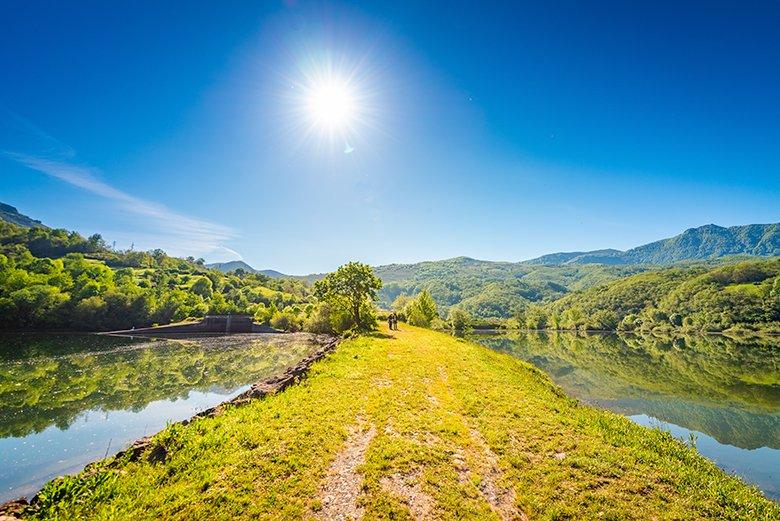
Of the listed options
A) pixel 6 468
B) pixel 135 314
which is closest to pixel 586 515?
pixel 6 468

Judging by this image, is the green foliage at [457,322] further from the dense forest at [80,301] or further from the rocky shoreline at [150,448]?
the rocky shoreline at [150,448]

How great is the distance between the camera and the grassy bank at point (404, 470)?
10.8 meters

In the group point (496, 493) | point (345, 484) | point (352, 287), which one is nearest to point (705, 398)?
point (496, 493)

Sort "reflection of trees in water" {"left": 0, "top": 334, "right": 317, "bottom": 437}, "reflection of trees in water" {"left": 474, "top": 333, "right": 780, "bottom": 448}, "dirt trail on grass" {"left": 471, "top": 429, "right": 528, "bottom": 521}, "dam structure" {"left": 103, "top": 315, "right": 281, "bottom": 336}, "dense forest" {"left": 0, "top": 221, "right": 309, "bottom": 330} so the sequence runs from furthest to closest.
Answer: "dam structure" {"left": 103, "top": 315, "right": 281, "bottom": 336}
"dense forest" {"left": 0, "top": 221, "right": 309, "bottom": 330}
"reflection of trees in water" {"left": 474, "top": 333, "right": 780, "bottom": 448}
"reflection of trees in water" {"left": 0, "top": 334, "right": 317, "bottom": 437}
"dirt trail on grass" {"left": 471, "top": 429, "right": 528, "bottom": 521}

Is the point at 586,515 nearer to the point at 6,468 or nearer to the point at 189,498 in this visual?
the point at 189,498

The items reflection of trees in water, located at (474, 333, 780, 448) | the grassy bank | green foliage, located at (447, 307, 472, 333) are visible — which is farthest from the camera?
green foliage, located at (447, 307, 472, 333)

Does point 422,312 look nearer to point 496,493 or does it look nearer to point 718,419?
point 718,419

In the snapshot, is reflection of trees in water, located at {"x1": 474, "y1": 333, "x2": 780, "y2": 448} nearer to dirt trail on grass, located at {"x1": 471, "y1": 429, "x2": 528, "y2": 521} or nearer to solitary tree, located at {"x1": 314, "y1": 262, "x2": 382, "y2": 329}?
dirt trail on grass, located at {"x1": 471, "y1": 429, "x2": 528, "y2": 521}

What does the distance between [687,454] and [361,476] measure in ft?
51.1

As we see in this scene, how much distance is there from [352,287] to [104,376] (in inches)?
1498

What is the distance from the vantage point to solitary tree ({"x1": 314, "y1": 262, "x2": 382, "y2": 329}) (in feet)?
213

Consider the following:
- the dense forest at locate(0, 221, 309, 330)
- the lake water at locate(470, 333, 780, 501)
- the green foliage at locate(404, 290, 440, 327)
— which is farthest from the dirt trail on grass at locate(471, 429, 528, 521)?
the dense forest at locate(0, 221, 309, 330)

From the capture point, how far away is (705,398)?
134ft

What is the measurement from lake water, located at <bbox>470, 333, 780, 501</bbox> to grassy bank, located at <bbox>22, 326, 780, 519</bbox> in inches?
448
